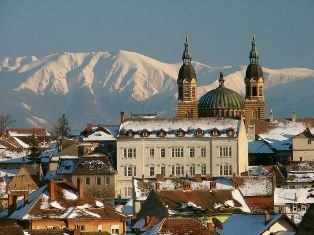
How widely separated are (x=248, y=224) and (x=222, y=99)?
300 ft

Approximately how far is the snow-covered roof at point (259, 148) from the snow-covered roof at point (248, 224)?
240 ft

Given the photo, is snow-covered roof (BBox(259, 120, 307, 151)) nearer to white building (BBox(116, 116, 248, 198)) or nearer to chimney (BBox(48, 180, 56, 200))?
white building (BBox(116, 116, 248, 198))

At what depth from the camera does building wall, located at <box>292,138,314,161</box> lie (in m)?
131

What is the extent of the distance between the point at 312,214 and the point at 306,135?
100854 mm

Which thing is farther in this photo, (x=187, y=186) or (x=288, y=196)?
(x=288, y=196)

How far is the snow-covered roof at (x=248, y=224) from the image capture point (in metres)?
58.2

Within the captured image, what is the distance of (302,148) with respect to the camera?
13212 centimetres

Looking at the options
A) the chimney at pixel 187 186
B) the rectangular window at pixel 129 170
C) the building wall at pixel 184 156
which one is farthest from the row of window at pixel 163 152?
the chimney at pixel 187 186

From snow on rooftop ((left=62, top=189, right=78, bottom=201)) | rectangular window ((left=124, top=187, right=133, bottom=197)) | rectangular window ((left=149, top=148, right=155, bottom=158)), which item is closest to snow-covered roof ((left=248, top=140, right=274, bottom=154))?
rectangular window ((left=149, top=148, right=155, bottom=158))

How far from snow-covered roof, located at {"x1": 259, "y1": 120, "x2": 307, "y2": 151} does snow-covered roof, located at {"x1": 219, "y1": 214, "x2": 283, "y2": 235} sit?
75.4 metres

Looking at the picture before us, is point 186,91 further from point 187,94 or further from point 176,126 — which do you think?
point 176,126

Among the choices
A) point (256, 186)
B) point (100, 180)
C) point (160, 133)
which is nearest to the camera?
point (256, 186)

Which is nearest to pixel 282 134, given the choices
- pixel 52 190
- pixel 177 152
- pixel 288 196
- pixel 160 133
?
pixel 160 133

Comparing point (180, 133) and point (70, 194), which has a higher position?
point (180, 133)
